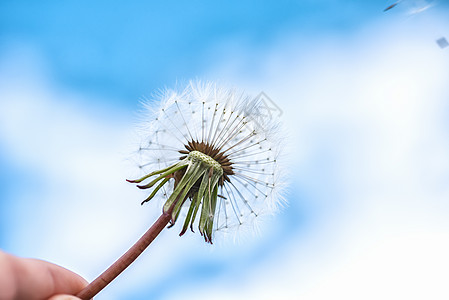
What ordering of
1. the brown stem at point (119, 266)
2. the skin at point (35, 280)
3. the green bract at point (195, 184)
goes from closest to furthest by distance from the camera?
the skin at point (35, 280), the brown stem at point (119, 266), the green bract at point (195, 184)

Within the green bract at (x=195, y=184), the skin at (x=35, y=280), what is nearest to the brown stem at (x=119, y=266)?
the skin at (x=35, y=280)

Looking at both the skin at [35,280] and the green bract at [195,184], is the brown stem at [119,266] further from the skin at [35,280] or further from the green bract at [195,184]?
the green bract at [195,184]

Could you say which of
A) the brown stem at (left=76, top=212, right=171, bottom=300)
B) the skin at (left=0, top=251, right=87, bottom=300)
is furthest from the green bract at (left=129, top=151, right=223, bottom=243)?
the skin at (left=0, top=251, right=87, bottom=300)

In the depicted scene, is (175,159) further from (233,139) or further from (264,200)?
(264,200)

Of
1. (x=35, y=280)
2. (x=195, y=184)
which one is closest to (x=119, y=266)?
(x=35, y=280)

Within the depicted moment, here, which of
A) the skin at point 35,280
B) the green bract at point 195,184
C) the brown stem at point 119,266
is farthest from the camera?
the green bract at point 195,184

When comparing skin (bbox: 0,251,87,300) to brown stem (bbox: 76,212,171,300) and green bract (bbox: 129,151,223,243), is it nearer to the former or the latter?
brown stem (bbox: 76,212,171,300)
